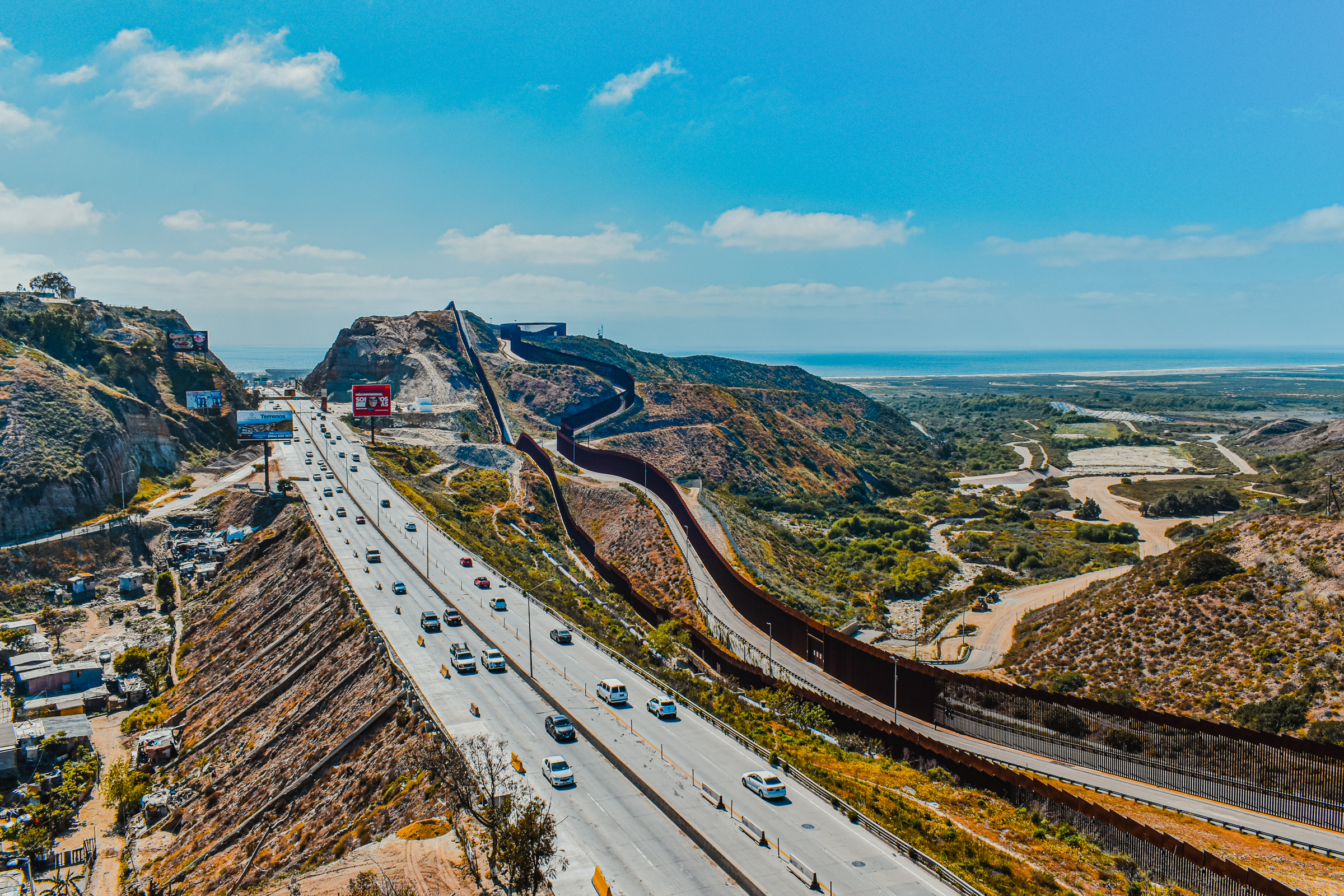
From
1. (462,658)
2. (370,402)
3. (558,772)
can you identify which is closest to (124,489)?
(370,402)

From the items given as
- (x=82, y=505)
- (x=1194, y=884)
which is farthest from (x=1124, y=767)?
(x=82, y=505)

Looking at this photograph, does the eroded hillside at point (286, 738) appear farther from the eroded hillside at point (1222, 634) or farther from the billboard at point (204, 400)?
the billboard at point (204, 400)

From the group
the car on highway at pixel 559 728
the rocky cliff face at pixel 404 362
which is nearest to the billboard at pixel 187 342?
the rocky cliff face at pixel 404 362

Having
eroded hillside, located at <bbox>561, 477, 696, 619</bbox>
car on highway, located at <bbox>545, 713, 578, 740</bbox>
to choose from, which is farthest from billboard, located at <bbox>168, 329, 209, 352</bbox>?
car on highway, located at <bbox>545, 713, 578, 740</bbox>

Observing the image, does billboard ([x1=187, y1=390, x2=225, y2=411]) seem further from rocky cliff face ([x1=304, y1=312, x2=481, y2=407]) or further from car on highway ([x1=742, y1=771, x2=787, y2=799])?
car on highway ([x1=742, y1=771, x2=787, y2=799])

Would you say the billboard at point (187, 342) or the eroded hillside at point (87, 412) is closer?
the eroded hillside at point (87, 412)

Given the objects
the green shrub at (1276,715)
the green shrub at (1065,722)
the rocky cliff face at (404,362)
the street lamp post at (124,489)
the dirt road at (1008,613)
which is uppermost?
the rocky cliff face at (404,362)
